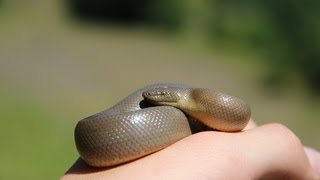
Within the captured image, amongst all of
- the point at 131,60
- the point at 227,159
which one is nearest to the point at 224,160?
the point at 227,159

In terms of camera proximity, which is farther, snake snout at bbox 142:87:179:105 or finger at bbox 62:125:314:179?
snake snout at bbox 142:87:179:105

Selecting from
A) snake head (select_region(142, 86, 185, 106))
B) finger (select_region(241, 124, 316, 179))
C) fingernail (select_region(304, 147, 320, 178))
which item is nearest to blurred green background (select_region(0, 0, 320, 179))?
snake head (select_region(142, 86, 185, 106))

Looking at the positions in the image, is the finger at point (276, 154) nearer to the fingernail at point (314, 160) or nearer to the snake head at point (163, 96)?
the fingernail at point (314, 160)

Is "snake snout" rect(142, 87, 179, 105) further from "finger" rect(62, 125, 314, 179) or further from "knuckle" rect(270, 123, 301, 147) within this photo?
"knuckle" rect(270, 123, 301, 147)

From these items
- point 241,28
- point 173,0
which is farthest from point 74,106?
point 173,0

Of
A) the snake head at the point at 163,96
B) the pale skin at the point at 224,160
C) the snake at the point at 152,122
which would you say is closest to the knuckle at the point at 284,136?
the pale skin at the point at 224,160

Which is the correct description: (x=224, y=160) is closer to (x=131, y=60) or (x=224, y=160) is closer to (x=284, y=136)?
(x=284, y=136)
